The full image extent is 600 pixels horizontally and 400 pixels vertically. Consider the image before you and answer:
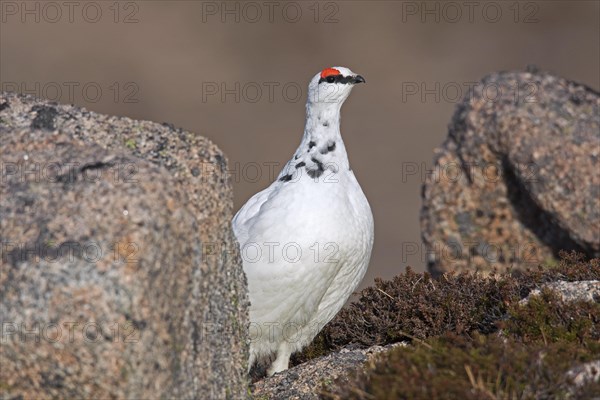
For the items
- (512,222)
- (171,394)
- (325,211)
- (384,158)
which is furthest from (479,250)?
(384,158)

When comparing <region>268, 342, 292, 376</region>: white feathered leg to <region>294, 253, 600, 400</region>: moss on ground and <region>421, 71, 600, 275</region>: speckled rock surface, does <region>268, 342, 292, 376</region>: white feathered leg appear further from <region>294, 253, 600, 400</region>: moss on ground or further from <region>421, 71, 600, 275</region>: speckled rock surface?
<region>421, 71, 600, 275</region>: speckled rock surface

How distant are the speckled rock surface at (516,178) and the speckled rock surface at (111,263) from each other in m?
4.63

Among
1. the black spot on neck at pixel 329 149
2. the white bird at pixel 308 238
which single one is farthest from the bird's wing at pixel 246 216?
the black spot on neck at pixel 329 149

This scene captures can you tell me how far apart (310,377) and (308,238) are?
756mm

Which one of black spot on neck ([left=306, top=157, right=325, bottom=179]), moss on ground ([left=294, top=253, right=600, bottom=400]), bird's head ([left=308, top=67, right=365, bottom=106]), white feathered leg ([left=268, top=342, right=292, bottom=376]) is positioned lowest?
white feathered leg ([left=268, top=342, right=292, bottom=376])

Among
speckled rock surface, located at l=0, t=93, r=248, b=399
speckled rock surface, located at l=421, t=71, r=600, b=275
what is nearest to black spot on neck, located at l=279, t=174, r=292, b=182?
speckled rock surface, located at l=0, t=93, r=248, b=399

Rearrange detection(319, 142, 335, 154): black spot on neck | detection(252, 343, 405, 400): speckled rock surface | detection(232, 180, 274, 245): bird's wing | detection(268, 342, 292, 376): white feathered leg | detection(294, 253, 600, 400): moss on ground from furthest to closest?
1. detection(268, 342, 292, 376): white feathered leg
2. detection(319, 142, 335, 154): black spot on neck
3. detection(232, 180, 274, 245): bird's wing
4. detection(252, 343, 405, 400): speckled rock surface
5. detection(294, 253, 600, 400): moss on ground

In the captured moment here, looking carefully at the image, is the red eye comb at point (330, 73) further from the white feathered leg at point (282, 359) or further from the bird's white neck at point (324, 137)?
the white feathered leg at point (282, 359)

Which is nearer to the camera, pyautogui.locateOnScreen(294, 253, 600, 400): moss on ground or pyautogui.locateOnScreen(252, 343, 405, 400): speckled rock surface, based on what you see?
pyautogui.locateOnScreen(294, 253, 600, 400): moss on ground

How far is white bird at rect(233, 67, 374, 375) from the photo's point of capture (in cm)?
543

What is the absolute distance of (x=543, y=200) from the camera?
8234mm

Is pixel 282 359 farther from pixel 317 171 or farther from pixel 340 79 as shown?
pixel 340 79

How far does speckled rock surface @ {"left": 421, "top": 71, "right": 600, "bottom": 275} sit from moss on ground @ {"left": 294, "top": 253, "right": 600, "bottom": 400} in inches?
82.6

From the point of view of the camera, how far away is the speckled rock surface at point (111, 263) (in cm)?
349
